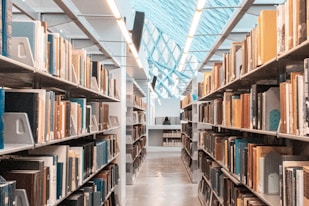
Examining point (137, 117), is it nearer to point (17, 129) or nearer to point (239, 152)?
point (239, 152)

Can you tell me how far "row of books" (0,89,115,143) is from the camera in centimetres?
229

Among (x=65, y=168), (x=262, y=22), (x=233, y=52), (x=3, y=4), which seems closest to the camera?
(x=3, y=4)

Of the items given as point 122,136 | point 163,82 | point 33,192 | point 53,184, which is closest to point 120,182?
point 122,136

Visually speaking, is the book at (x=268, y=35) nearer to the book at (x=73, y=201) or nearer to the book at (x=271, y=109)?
the book at (x=271, y=109)

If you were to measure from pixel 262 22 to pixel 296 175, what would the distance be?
109cm

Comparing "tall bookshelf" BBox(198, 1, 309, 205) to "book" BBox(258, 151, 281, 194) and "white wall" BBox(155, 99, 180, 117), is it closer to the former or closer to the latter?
"book" BBox(258, 151, 281, 194)

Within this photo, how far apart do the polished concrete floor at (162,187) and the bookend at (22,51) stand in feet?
15.6

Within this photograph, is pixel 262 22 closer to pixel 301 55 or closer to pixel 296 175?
pixel 301 55

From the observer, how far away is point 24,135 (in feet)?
7.09

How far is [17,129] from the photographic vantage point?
2152 millimetres

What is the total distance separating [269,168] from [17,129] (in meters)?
1.66

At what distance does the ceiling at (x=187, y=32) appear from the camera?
4430mm

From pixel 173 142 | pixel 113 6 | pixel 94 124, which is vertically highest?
pixel 113 6

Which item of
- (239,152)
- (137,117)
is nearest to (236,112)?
(239,152)
